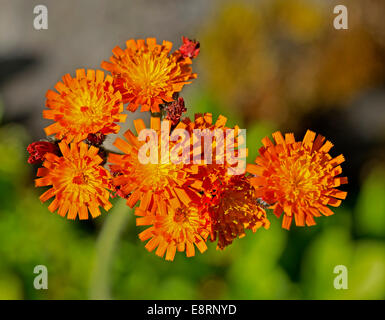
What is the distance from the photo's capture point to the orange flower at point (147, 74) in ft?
2.87

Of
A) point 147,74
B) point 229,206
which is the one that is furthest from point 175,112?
point 229,206

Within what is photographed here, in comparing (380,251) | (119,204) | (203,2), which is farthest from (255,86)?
(119,204)

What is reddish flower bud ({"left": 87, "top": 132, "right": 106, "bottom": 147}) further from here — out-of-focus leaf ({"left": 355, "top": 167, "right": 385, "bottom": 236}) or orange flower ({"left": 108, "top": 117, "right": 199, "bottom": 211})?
out-of-focus leaf ({"left": 355, "top": 167, "right": 385, "bottom": 236})

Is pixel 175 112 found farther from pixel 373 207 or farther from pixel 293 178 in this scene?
pixel 373 207

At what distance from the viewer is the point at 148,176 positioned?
0.79 m

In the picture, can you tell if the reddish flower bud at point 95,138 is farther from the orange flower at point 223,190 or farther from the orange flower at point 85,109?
the orange flower at point 223,190

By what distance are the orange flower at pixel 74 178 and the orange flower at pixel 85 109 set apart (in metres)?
0.04

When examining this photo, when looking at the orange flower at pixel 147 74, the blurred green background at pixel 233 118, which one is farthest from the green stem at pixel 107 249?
the orange flower at pixel 147 74

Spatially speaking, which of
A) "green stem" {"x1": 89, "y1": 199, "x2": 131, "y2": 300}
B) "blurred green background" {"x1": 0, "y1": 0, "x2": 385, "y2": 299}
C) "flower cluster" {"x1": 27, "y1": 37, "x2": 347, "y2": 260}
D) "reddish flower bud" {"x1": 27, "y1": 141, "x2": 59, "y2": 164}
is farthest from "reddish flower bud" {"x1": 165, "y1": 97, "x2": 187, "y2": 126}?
"blurred green background" {"x1": 0, "y1": 0, "x2": 385, "y2": 299}

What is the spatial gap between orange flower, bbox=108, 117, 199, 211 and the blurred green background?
0.68 meters

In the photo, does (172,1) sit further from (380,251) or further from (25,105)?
(380,251)

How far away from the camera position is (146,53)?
3.00 ft

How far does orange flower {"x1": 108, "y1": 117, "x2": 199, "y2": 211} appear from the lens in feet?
2.59
